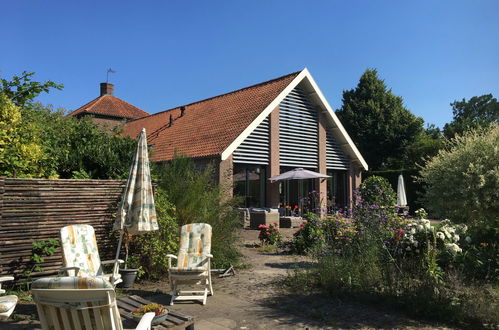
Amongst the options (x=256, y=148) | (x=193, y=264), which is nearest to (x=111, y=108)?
(x=256, y=148)

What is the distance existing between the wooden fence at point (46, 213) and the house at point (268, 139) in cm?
804

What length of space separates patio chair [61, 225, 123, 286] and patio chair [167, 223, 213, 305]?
33.4 inches

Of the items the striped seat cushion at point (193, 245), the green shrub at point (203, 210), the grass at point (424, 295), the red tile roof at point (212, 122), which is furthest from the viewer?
the red tile roof at point (212, 122)

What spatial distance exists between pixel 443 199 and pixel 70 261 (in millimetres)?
6846

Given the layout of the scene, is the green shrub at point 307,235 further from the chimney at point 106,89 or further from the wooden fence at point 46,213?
the chimney at point 106,89

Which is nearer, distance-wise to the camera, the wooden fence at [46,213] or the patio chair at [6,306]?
the patio chair at [6,306]

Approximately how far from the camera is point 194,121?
65.0ft

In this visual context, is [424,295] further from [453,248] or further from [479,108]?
[479,108]

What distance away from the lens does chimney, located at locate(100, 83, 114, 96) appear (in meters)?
32.3

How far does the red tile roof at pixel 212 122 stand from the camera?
646 inches

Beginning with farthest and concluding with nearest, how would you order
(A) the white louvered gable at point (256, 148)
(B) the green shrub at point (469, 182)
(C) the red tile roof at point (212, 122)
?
1. (A) the white louvered gable at point (256, 148)
2. (C) the red tile roof at point (212, 122)
3. (B) the green shrub at point (469, 182)

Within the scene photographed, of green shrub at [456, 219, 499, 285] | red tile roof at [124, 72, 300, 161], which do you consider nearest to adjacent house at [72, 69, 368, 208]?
red tile roof at [124, 72, 300, 161]

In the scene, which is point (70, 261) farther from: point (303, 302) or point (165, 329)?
point (303, 302)

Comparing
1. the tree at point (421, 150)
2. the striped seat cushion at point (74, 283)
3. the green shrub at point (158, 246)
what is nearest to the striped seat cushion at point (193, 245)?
the green shrub at point (158, 246)
